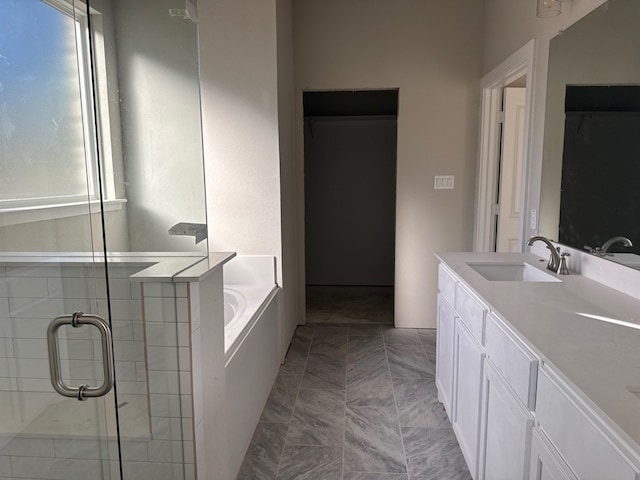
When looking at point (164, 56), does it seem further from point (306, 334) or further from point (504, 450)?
point (306, 334)

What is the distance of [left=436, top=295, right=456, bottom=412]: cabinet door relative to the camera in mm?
2300

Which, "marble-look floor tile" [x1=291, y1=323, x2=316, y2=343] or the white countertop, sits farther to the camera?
"marble-look floor tile" [x1=291, y1=323, x2=316, y2=343]

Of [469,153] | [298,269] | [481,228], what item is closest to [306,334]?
[298,269]

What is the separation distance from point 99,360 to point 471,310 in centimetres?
142

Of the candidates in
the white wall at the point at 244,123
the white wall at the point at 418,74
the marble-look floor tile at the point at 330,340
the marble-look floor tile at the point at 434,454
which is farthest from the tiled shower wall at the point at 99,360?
the white wall at the point at 418,74

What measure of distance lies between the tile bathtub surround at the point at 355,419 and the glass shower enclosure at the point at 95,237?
0.68 m

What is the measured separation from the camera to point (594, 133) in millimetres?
1987

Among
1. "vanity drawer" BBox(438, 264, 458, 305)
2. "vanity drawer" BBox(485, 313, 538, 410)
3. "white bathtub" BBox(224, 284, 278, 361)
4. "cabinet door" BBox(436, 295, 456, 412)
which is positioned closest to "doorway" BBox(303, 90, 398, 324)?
"white bathtub" BBox(224, 284, 278, 361)

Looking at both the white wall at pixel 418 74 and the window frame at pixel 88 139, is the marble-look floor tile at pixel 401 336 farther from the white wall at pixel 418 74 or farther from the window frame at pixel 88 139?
the window frame at pixel 88 139

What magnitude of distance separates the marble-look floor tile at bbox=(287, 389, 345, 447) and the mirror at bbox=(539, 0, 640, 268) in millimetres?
1523

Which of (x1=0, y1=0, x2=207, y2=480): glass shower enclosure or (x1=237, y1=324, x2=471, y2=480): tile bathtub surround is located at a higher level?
(x1=0, y1=0, x2=207, y2=480): glass shower enclosure

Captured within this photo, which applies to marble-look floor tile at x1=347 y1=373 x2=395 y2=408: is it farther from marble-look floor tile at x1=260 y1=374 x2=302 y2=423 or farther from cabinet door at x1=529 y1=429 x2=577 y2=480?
cabinet door at x1=529 y1=429 x2=577 y2=480

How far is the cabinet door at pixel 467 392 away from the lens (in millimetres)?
1787

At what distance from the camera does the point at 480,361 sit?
5.74ft
